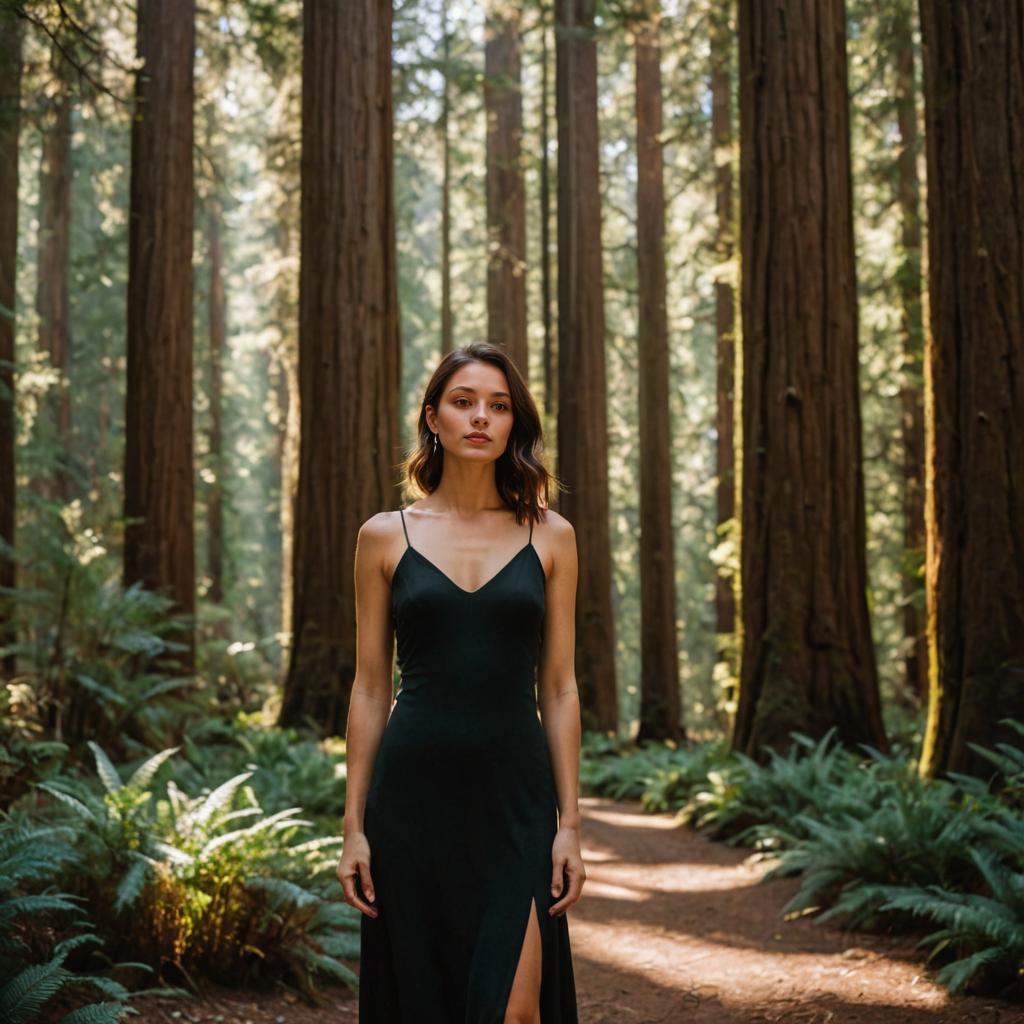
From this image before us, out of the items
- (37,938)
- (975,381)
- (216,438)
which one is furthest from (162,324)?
(216,438)

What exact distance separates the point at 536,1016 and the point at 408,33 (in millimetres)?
20270

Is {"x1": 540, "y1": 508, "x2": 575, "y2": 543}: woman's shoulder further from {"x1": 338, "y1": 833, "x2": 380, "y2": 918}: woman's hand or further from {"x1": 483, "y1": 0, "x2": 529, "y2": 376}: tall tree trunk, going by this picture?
{"x1": 483, "y1": 0, "x2": 529, "y2": 376}: tall tree trunk

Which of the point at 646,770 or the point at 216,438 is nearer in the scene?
the point at 646,770

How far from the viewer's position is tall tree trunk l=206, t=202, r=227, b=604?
28.0 m

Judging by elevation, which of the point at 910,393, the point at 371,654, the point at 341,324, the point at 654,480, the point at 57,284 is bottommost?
the point at 371,654

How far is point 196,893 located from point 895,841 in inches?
143

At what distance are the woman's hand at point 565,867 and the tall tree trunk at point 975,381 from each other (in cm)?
483

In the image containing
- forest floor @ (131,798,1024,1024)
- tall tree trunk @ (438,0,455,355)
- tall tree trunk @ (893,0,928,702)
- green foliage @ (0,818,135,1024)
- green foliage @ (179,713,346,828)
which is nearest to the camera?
green foliage @ (0,818,135,1024)

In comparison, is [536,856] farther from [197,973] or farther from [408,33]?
[408,33]

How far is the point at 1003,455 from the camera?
281 inches

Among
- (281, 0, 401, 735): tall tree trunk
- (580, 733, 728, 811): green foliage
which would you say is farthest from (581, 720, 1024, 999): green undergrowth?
(281, 0, 401, 735): tall tree trunk

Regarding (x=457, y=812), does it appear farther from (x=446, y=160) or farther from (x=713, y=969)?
(x=446, y=160)

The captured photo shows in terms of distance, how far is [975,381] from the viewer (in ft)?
23.9

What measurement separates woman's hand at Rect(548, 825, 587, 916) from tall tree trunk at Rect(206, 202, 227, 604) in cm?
2420
